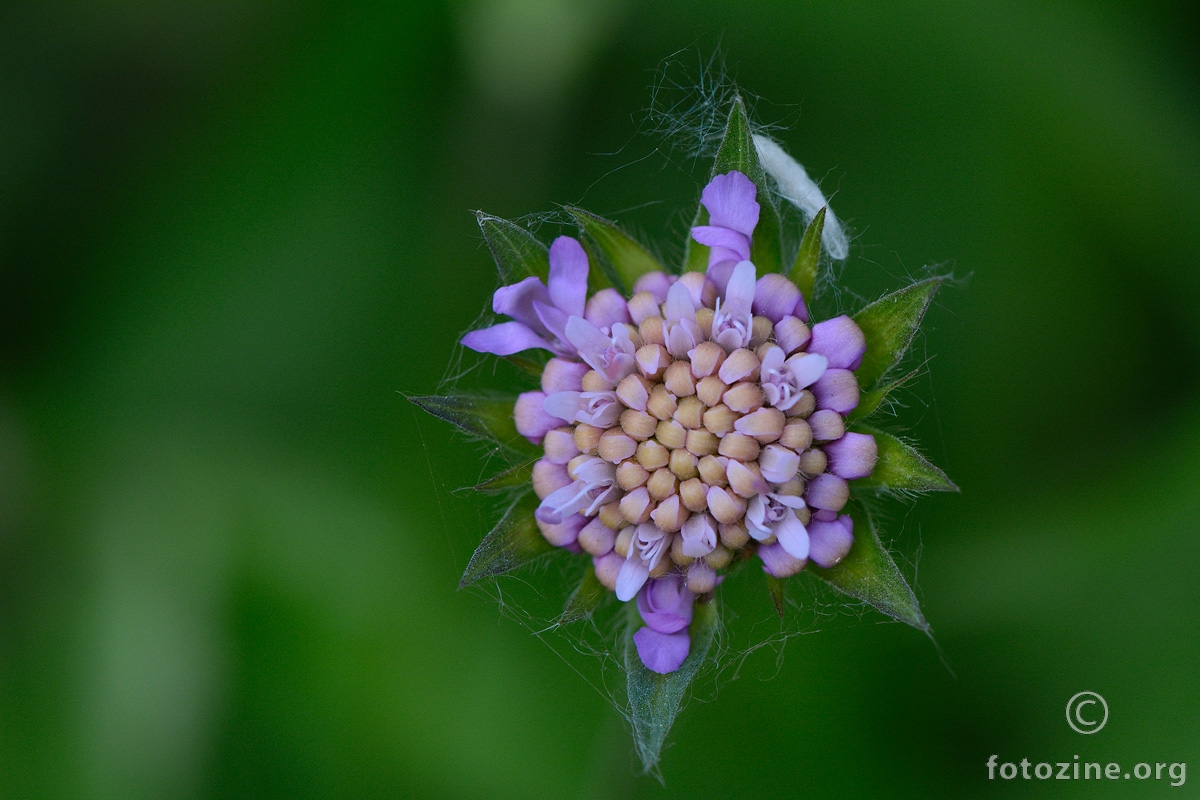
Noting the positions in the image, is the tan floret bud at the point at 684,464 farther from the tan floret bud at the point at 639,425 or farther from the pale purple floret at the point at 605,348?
the pale purple floret at the point at 605,348

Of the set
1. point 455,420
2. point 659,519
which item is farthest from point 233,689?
point 659,519

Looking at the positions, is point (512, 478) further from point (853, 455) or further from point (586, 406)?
point (853, 455)

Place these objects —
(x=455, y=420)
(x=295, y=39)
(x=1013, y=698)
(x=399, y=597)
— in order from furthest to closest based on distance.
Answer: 1. (x=295, y=39)
2. (x=399, y=597)
3. (x=1013, y=698)
4. (x=455, y=420)

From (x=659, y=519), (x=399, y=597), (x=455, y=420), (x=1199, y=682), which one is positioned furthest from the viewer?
(x=399, y=597)

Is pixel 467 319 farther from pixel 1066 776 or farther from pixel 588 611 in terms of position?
pixel 1066 776

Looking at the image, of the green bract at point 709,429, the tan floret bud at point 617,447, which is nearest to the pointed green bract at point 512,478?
the green bract at point 709,429

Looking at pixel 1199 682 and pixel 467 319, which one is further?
pixel 467 319

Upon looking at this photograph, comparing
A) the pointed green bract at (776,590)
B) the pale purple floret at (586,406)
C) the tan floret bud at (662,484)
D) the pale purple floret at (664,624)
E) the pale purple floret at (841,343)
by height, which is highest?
the pale purple floret at (841,343)
